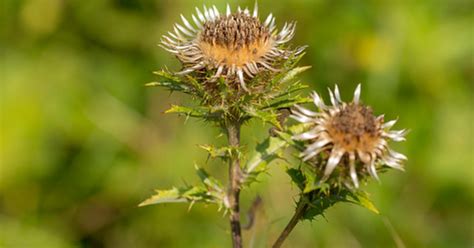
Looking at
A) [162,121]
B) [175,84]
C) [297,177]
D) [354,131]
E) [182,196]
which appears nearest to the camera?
[354,131]

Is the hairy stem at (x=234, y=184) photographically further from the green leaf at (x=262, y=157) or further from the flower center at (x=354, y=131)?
the flower center at (x=354, y=131)

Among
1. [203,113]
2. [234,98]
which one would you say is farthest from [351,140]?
[203,113]

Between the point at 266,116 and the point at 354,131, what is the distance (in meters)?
0.34

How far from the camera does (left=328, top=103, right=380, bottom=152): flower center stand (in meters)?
2.26

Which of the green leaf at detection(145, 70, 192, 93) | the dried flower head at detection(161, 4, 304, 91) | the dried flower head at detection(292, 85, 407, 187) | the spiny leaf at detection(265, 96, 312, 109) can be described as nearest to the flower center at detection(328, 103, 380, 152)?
the dried flower head at detection(292, 85, 407, 187)

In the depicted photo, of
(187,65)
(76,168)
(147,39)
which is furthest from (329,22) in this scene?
(187,65)

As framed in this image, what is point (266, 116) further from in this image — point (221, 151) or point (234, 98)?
point (221, 151)

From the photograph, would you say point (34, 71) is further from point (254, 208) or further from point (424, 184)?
point (424, 184)

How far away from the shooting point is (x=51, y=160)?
4.75m

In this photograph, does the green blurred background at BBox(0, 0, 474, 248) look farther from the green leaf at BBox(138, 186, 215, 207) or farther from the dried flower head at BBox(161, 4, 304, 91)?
the dried flower head at BBox(161, 4, 304, 91)

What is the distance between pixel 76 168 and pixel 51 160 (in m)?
0.18

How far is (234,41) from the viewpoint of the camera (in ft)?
8.20

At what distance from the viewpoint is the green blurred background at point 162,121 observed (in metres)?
4.61

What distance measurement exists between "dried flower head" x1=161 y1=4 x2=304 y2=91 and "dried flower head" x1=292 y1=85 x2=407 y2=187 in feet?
0.98
